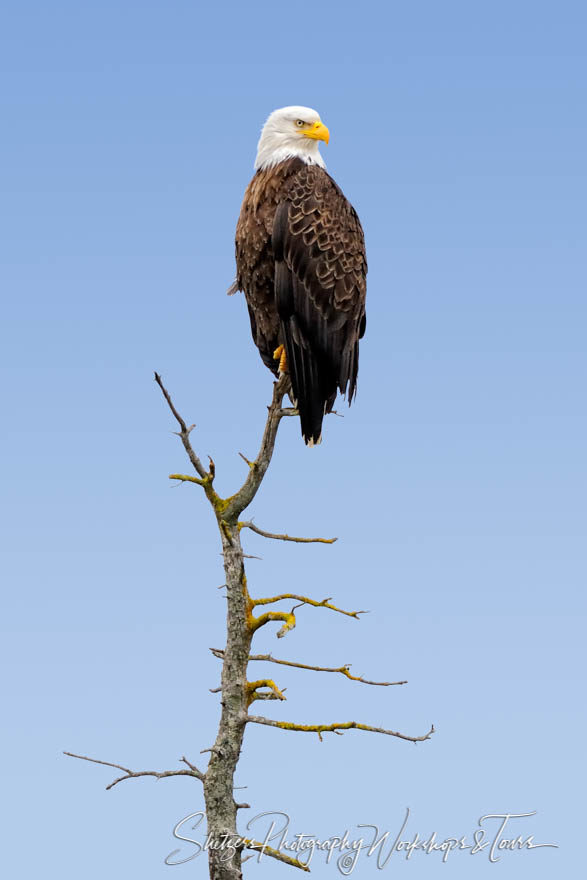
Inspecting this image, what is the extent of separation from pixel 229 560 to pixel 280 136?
3.72 metres

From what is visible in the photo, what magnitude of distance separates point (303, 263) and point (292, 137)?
130cm

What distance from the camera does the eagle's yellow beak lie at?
26.5 ft

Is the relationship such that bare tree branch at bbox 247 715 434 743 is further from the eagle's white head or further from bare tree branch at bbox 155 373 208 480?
the eagle's white head

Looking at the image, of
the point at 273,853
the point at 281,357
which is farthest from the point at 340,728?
the point at 281,357

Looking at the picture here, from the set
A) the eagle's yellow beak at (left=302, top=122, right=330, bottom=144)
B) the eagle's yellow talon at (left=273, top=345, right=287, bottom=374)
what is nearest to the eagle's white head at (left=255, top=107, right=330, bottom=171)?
the eagle's yellow beak at (left=302, top=122, right=330, bottom=144)

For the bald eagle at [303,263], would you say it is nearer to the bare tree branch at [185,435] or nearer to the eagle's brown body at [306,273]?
the eagle's brown body at [306,273]

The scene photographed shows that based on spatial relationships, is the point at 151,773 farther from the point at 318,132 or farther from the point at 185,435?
the point at 318,132

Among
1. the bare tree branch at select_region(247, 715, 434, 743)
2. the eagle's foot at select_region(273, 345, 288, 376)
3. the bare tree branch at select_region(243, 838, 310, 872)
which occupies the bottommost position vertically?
the bare tree branch at select_region(243, 838, 310, 872)

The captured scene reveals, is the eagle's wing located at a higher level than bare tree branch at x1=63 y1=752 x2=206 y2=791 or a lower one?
higher

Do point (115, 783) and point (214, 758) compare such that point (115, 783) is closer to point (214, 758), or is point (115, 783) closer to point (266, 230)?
point (214, 758)

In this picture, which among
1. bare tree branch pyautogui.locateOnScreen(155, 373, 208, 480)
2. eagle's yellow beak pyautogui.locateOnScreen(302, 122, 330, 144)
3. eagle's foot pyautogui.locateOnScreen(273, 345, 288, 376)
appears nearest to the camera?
bare tree branch pyautogui.locateOnScreen(155, 373, 208, 480)

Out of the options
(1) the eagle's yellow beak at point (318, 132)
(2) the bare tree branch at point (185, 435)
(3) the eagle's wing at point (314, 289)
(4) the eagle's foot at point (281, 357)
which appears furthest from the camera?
(1) the eagle's yellow beak at point (318, 132)

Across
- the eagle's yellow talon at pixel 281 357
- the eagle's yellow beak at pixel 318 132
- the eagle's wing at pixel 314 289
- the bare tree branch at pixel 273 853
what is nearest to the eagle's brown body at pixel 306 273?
the eagle's wing at pixel 314 289

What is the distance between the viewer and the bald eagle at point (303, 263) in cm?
768
